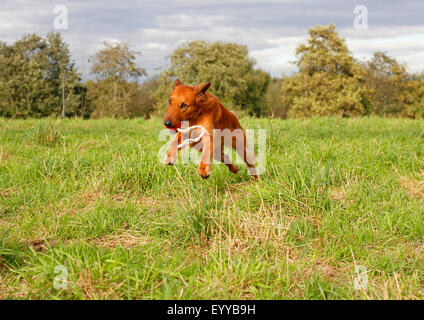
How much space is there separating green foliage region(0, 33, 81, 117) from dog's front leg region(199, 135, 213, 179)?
4601cm

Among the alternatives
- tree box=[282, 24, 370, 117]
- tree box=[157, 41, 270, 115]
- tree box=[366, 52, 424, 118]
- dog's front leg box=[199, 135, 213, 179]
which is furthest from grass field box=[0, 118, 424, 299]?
tree box=[366, 52, 424, 118]

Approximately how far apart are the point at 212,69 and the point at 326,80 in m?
14.1

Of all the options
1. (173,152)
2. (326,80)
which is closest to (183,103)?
(173,152)

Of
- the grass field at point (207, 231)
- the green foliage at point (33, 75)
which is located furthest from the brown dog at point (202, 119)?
the green foliage at point (33, 75)

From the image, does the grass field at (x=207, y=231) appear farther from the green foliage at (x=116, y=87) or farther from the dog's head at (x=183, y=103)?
the green foliage at (x=116, y=87)

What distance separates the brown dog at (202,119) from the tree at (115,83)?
50852 millimetres

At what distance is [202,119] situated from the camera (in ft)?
13.3

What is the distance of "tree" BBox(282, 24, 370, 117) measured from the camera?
1660 inches

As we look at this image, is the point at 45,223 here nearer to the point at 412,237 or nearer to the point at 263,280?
the point at 263,280

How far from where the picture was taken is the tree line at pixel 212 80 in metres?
44.2

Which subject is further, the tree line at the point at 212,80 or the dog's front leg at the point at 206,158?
the tree line at the point at 212,80
